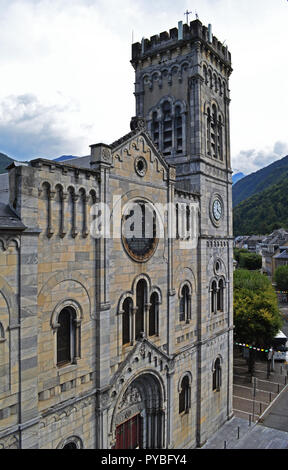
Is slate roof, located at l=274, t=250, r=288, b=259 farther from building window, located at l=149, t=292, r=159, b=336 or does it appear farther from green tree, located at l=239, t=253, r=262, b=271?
building window, located at l=149, t=292, r=159, b=336

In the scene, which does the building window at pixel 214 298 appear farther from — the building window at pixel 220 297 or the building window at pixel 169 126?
the building window at pixel 169 126

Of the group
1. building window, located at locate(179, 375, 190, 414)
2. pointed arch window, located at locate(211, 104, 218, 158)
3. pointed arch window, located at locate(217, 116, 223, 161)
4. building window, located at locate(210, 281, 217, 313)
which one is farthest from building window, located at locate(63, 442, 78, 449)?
pointed arch window, located at locate(217, 116, 223, 161)

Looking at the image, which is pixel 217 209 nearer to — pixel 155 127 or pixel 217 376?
pixel 155 127

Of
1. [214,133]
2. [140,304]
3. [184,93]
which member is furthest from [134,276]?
[214,133]

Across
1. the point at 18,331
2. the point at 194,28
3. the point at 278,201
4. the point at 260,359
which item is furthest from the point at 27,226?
the point at 278,201

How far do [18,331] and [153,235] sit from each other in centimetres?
991

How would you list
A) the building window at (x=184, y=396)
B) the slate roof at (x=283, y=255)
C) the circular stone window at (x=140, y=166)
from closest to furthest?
the circular stone window at (x=140, y=166)
the building window at (x=184, y=396)
the slate roof at (x=283, y=255)

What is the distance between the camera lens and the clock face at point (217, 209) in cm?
2653

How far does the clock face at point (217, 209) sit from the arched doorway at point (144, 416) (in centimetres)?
1283

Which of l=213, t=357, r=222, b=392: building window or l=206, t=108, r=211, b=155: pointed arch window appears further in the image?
l=213, t=357, r=222, b=392: building window

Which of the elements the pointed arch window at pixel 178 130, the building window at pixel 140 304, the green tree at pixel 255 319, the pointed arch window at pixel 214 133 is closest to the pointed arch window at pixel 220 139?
the pointed arch window at pixel 214 133

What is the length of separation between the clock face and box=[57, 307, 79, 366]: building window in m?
15.2

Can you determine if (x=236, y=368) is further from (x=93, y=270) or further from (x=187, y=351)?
(x=93, y=270)

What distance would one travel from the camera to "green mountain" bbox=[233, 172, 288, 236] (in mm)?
157375
